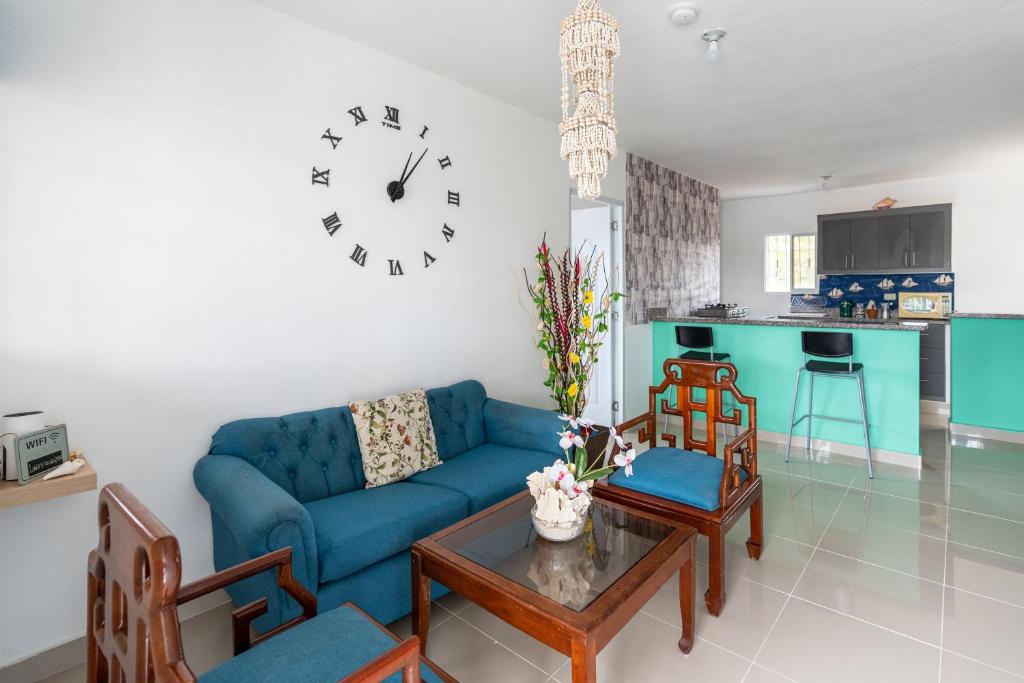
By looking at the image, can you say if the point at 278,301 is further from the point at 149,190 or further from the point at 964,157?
the point at 964,157

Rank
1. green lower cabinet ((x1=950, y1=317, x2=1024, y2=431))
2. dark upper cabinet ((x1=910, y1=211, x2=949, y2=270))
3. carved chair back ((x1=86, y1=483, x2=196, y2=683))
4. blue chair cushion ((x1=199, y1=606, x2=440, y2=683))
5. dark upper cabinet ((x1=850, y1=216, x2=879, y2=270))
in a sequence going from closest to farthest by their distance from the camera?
1. carved chair back ((x1=86, y1=483, x2=196, y2=683))
2. blue chair cushion ((x1=199, y1=606, x2=440, y2=683))
3. green lower cabinet ((x1=950, y1=317, x2=1024, y2=431))
4. dark upper cabinet ((x1=910, y1=211, x2=949, y2=270))
5. dark upper cabinet ((x1=850, y1=216, x2=879, y2=270))

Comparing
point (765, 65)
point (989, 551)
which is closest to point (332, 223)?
point (765, 65)

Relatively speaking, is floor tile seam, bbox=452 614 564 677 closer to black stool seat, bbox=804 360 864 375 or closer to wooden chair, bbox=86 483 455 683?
wooden chair, bbox=86 483 455 683


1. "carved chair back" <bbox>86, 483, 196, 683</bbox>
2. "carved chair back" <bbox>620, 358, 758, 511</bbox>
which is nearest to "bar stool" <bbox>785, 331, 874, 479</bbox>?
"carved chair back" <bbox>620, 358, 758, 511</bbox>

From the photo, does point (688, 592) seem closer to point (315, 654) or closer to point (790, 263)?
point (315, 654)

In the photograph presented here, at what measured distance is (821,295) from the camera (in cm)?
696

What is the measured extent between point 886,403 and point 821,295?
3115 millimetres

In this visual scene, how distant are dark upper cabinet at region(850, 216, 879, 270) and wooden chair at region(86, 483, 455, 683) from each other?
693 cm

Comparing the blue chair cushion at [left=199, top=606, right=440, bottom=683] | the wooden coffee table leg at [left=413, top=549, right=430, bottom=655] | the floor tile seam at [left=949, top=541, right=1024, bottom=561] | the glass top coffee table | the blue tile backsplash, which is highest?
the blue tile backsplash

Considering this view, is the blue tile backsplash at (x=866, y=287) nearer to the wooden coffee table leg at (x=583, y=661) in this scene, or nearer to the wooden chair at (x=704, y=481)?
the wooden chair at (x=704, y=481)

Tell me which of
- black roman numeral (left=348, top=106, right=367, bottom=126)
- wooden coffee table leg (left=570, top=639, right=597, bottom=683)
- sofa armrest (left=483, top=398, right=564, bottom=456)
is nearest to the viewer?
wooden coffee table leg (left=570, top=639, right=597, bottom=683)

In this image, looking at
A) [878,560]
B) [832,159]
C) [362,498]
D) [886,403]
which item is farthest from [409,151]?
[832,159]

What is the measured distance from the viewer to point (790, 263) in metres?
7.27

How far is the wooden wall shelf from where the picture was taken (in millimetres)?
1641
